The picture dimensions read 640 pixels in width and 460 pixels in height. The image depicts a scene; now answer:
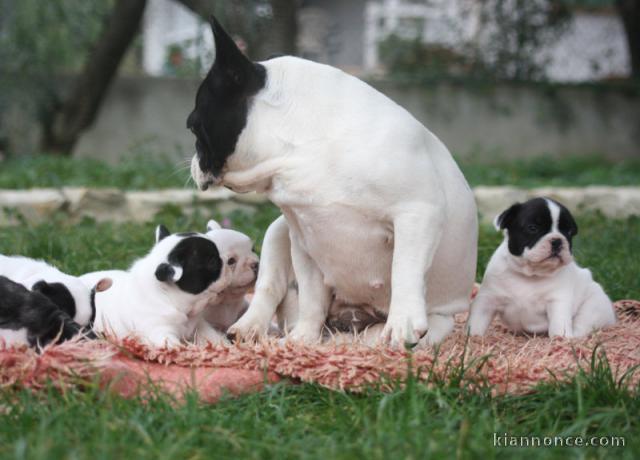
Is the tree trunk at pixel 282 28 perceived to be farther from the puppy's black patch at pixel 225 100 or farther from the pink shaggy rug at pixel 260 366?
the pink shaggy rug at pixel 260 366

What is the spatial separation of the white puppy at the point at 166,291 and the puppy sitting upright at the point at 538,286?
1232 millimetres

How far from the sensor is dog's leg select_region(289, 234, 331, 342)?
3.61 meters

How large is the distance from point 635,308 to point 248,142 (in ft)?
7.40

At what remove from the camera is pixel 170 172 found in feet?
28.7

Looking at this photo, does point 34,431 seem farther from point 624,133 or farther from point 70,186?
point 624,133

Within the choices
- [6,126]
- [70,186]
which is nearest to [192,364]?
[70,186]

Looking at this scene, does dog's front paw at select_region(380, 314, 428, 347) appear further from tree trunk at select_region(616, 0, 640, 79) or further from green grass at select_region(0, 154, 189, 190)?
tree trunk at select_region(616, 0, 640, 79)

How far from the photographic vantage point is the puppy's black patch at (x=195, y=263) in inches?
140

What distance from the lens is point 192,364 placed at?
3072 mm

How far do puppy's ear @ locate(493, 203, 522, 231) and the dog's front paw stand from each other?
111cm

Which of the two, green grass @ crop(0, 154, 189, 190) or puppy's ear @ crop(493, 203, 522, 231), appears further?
green grass @ crop(0, 154, 189, 190)

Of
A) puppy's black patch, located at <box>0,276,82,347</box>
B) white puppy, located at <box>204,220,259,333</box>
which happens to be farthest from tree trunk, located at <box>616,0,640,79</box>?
puppy's black patch, located at <box>0,276,82,347</box>

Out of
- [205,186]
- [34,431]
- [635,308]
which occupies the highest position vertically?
[205,186]

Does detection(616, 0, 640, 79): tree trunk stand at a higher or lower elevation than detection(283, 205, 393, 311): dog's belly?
higher
